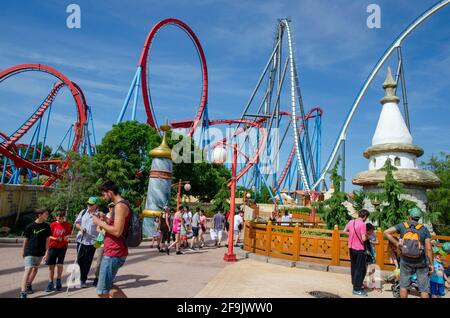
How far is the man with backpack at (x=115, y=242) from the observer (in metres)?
3.39

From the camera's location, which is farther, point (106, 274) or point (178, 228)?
point (178, 228)

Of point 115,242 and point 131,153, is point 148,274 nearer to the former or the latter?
point 115,242

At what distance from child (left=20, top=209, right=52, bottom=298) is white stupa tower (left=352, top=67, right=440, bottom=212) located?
10591 mm

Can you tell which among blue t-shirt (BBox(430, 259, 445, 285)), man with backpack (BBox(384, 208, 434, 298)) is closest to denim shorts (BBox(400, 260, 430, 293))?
man with backpack (BBox(384, 208, 434, 298))

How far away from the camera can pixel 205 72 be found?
1286 inches

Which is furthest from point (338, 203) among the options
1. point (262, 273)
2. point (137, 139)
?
point (137, 139)

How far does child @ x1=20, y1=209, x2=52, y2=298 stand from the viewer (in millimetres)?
5105

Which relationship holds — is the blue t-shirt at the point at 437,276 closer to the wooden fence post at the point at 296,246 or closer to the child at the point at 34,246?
the wooden fence post at the point at 296,246

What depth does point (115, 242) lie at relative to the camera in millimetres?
3459

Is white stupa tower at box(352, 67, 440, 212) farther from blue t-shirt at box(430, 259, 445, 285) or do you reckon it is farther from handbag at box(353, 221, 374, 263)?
blue t-shirt at box(430, 259, 445, 285)

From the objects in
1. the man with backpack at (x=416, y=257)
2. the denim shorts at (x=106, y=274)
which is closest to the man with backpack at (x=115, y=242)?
the denim shorts at (x=106, y=274)

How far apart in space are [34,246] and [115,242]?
2.54 metres

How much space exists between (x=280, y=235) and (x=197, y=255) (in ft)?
9.37

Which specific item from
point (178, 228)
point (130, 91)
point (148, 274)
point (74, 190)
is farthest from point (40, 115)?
point (148, 274)
